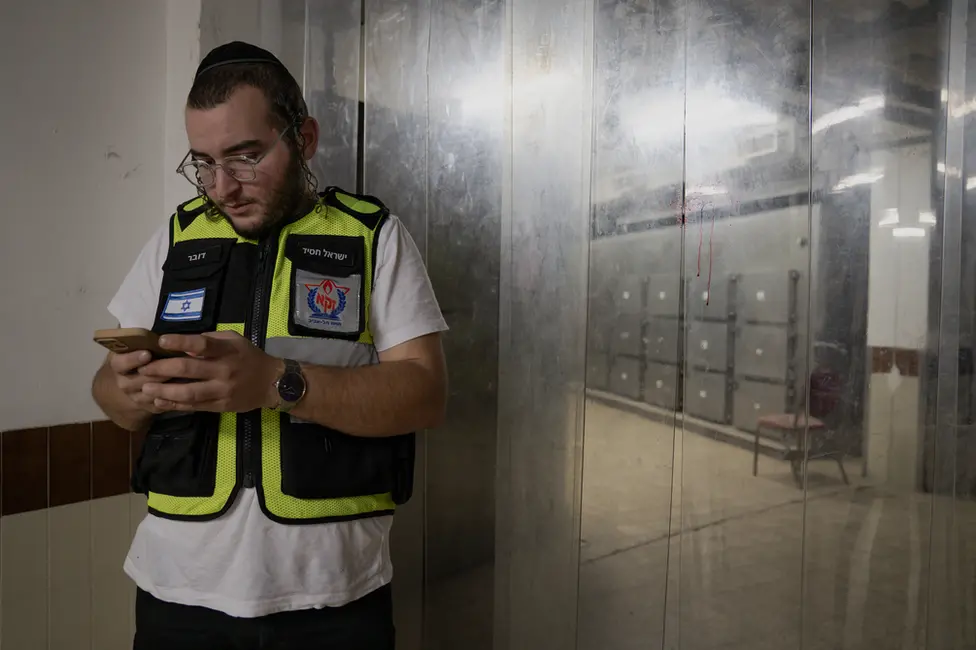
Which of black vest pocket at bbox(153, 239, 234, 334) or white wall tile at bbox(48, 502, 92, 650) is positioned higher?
black vest pocket at bbox(153, 239, 234, 334)

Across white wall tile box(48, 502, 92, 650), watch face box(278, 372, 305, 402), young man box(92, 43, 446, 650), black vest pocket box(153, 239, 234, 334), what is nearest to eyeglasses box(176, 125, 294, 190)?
young man box(92, 43, 446, 650)

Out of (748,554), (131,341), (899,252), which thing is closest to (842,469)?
(748,554)

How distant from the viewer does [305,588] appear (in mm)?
1036

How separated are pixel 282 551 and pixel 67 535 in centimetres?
100

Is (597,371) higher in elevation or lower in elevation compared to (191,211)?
lower

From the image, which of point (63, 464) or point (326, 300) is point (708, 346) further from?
point (63, 464)

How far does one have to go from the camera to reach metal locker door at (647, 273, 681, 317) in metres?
1.18

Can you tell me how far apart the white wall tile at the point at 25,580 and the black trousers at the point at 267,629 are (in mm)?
754

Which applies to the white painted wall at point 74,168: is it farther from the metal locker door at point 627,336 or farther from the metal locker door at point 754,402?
the metal locker door at point 754,402

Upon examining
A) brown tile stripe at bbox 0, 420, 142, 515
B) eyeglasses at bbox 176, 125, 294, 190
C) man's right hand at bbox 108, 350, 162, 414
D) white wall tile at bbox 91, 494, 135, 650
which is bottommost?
white wall tile at bbox 91, 494, 135, 650

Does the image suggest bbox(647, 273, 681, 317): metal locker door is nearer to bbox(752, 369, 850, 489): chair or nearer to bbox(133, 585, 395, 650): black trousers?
bbox(752, 369, 850, 489): chair

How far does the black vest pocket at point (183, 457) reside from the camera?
41.5 inches

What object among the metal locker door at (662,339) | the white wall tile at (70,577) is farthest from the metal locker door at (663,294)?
the white wall tile at (70,577)

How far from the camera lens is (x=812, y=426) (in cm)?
105
